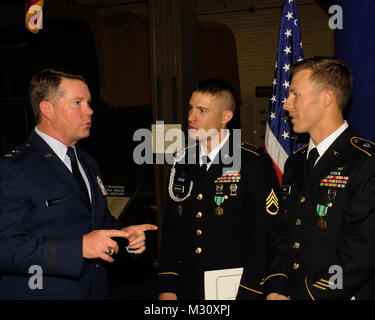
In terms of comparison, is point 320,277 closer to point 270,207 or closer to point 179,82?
point 270,207

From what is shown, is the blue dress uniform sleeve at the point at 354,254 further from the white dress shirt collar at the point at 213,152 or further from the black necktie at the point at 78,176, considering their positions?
the black necktie at the point at 78,176

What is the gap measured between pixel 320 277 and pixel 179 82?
2.43 metres

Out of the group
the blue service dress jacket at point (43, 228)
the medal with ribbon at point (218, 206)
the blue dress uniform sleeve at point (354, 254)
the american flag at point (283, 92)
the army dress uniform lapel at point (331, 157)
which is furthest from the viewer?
the american flag at point (283, 92)

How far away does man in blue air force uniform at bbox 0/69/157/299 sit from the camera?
144 cm

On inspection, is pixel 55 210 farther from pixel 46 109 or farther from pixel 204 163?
pixel 204 163

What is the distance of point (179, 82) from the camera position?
3.46 m

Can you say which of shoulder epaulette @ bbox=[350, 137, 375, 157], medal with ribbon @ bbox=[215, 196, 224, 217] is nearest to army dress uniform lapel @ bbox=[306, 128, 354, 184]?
shoulder epaulette @ bbox=[350, 137, 375, 157]

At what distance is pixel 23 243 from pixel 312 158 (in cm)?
123

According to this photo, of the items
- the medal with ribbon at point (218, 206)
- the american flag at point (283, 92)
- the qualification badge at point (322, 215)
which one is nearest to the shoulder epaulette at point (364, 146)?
the qualification badge at point (322, 215)

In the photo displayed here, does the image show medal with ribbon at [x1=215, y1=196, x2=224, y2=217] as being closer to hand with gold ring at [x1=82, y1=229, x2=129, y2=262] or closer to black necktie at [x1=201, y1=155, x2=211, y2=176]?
black necktie at [x1=201, y1=155, x2=211, y2=176]

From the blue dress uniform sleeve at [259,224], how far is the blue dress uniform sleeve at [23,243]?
0.75 m

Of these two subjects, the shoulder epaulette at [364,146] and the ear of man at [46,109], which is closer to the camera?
the shoulder epaulette at [364,146]

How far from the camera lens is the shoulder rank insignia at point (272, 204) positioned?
174cm

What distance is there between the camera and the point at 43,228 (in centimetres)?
154
